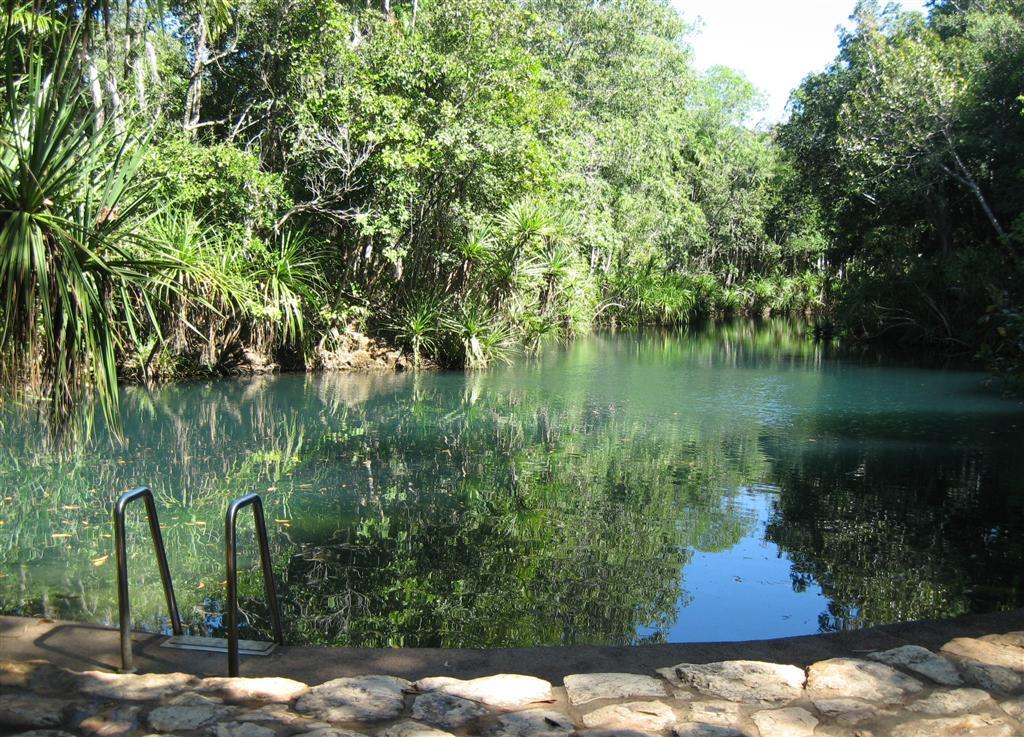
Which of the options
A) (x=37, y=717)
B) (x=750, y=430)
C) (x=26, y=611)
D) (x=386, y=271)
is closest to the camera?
(x=37, y=717)

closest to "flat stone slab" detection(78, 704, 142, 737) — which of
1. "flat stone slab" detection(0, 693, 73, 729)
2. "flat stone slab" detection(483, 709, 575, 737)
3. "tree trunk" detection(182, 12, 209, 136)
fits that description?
"flat stone slab" detection(0, 693, 73, 729)

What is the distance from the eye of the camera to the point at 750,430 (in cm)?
1227

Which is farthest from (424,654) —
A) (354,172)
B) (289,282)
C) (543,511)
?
(354,172)

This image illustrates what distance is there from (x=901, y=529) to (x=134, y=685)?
6.17 m

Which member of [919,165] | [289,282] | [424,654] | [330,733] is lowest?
[424,654]

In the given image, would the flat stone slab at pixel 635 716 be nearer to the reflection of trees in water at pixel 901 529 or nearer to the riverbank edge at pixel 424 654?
the riverbank edge at pixel 424 654

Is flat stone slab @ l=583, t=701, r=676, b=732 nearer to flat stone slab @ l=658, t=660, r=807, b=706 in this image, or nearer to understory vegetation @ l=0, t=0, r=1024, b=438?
flat stone slab @ l=658, t=660, r=807, b=706

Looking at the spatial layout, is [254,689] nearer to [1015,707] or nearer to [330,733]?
[330,733]

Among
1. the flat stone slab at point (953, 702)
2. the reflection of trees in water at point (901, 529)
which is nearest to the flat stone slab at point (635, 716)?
the flat stone slab at point (953, 702)

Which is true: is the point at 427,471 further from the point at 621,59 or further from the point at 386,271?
the point at 621,59

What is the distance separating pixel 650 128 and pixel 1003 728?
2889 centimetres

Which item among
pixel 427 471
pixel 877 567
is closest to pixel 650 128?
pixel 427 471

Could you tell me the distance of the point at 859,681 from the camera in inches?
141

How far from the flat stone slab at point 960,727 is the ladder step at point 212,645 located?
247cm
